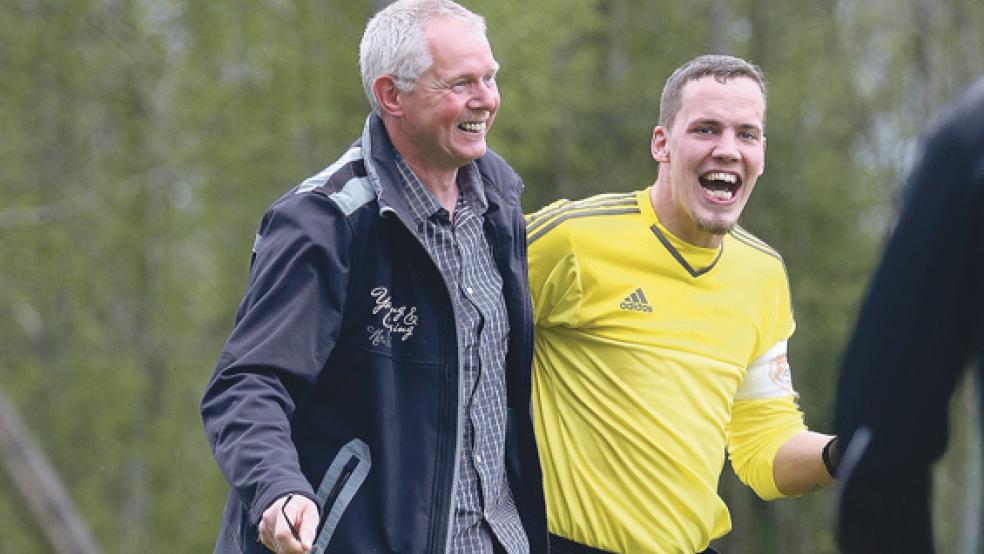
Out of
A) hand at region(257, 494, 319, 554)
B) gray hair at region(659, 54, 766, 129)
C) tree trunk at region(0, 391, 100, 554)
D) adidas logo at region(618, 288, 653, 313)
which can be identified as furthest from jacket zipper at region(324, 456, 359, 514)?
tree trunk at region(0, 391, 100, 554)

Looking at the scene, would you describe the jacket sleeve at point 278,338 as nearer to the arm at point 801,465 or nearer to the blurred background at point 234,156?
the arm at point 801,465

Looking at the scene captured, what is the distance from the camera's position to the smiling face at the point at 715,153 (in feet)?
13.8

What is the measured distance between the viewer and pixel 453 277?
3.65m

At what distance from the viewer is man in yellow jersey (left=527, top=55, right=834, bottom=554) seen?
13.5ft

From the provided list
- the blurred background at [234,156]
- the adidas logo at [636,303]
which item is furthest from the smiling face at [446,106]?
the blurred background at [234,156]

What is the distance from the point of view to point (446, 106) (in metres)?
3.67

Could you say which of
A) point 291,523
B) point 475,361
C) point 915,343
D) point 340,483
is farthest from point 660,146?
point 915,343

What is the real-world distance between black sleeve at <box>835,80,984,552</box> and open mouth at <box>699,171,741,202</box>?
2.26 metres

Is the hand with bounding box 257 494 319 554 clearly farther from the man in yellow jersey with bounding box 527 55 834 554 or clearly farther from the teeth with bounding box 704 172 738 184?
the teeth with bounding box 704 172 738 184

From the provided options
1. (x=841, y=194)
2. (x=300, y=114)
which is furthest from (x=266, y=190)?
(x=841, y=194)

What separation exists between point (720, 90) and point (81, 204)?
1719 centimetres

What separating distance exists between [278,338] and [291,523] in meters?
0.45

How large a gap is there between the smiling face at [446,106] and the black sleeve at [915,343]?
185 cm

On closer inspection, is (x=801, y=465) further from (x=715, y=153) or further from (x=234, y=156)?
(x=234, y=156)
